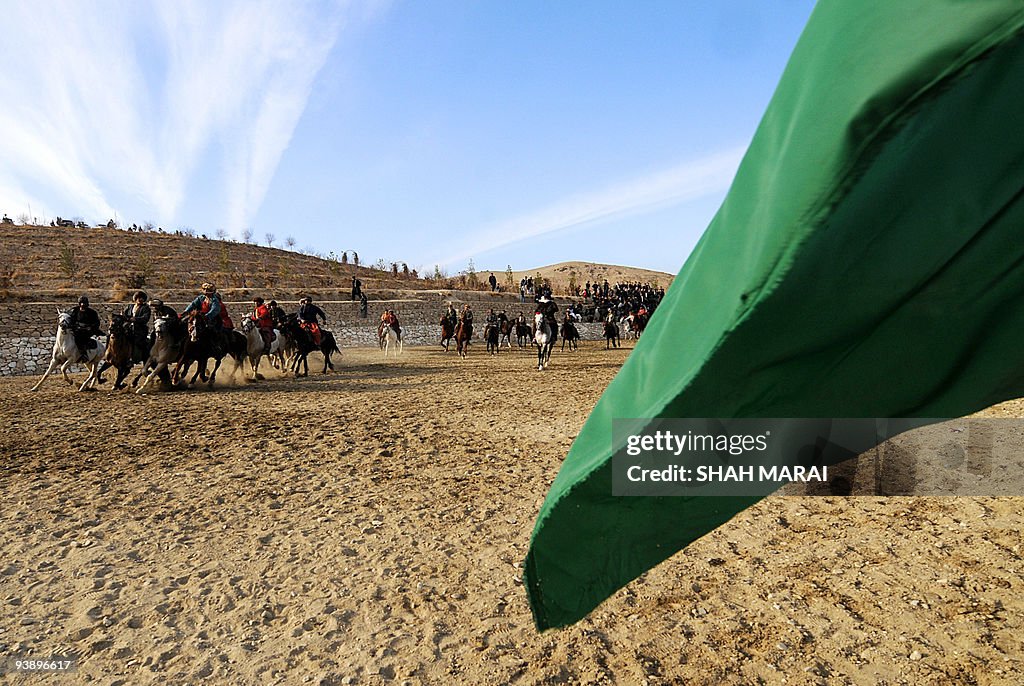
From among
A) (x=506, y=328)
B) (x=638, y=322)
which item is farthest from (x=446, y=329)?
(x=638, y=322)

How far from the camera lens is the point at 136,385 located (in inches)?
539

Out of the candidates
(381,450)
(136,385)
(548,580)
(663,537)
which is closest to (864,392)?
(663,537)

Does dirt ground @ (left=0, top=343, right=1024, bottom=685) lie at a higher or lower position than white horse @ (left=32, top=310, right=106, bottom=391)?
lower

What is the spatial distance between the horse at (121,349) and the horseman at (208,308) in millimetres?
1133

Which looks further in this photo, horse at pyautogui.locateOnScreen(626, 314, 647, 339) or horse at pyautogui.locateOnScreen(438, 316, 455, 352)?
horse at pyautogui.locateOnScreen(626, 314, 647, 339)

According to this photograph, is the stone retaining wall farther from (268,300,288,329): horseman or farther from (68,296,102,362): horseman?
(268,300,288,329): horseman

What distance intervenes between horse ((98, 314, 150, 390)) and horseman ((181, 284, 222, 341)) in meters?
1.13

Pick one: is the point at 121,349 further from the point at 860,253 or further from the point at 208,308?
the point at 860,253

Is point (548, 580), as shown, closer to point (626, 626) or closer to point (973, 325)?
point (973, 325)

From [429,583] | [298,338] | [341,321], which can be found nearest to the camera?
[429,583]

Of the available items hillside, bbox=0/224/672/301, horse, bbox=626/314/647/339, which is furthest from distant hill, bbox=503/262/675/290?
horse, bbox=626/314/647/339

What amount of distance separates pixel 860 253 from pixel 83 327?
16100 millimetres

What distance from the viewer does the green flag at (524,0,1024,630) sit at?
2.02 ft

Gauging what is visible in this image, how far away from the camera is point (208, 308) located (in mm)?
13656
